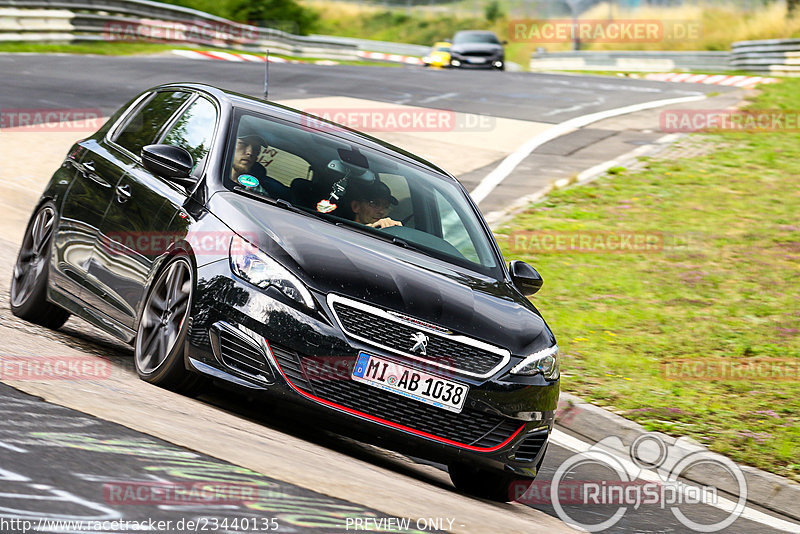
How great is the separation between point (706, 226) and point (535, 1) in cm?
6170

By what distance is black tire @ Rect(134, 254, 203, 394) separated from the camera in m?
5.93

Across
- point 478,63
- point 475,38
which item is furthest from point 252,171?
point 475,38

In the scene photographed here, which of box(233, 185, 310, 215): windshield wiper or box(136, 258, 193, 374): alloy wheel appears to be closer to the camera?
box(136, 258, 193, 374): alloy wheel

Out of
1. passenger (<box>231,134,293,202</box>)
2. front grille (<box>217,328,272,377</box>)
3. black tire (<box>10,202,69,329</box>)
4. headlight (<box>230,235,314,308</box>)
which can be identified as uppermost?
passenger (<box>231,134,293,202</box>)

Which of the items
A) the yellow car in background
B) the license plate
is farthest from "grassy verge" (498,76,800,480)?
the yellow car in background

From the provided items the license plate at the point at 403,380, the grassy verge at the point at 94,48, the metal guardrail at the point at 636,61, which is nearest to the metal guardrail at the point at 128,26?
the grassy verge at the point at 94,48

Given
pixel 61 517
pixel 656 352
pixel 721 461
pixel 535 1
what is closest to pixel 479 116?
pixel 656 352

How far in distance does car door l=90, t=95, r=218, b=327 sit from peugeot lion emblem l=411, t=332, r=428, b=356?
153 cm

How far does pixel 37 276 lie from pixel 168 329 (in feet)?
6.68

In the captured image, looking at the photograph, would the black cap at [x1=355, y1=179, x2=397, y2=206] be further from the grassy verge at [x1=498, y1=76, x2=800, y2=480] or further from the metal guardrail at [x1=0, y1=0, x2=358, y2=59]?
the metal guardrail at [x1=0, y1=0, x2=358, y2=59]

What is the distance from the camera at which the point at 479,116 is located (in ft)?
70.4

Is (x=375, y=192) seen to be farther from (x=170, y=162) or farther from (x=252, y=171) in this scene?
(x=170, y=162)

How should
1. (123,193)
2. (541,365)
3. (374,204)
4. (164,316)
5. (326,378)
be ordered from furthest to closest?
(123,193) → (374,204) → (164,316) → (541,365) → (326,378)

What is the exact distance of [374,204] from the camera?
6.87m
